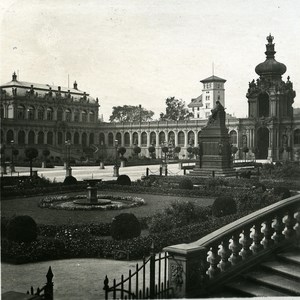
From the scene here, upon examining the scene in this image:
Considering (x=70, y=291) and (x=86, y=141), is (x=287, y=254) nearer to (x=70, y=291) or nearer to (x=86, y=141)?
(x=70, y=291)

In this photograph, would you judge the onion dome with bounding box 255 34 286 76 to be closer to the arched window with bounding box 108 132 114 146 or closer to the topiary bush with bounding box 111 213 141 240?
the arched window with bounding box 108 132 114 146

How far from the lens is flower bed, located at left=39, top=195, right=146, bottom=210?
20516 millimetres

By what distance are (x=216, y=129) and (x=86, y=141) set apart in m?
48.6

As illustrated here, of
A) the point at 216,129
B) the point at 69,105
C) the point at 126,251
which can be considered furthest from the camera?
the point at 69,105

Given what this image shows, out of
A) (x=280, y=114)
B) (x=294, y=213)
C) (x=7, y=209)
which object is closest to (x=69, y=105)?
(x=280, y=114)

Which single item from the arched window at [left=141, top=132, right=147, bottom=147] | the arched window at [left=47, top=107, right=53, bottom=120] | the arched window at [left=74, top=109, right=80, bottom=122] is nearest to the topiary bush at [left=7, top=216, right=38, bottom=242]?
the arched window at [left=47, top=107, right=53, bottom=120]

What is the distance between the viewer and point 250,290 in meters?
8.58

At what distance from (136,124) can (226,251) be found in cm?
7789

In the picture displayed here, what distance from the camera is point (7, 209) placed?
813 inches

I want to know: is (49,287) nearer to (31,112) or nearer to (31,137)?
(31,137)

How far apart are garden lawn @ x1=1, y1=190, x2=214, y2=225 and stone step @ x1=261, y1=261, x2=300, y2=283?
8807 mm

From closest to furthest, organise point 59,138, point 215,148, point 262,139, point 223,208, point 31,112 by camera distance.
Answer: point 223,208 < point 215,148 < point 262,139 < point 59,138 < point 31,112

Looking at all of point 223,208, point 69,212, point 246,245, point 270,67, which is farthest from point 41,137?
point 246,245

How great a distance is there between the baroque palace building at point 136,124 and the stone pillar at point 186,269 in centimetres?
5984
